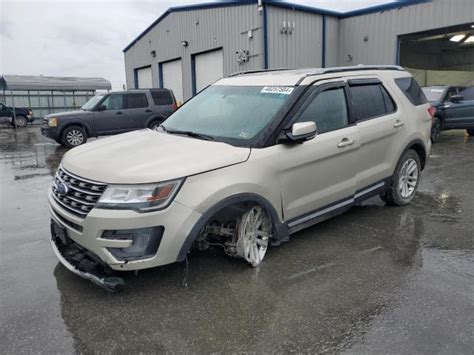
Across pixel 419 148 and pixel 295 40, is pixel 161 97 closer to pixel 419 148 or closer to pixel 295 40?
pixel 295 40

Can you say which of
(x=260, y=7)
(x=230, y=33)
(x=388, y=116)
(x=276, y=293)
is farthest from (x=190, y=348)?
(x=230, y=33)

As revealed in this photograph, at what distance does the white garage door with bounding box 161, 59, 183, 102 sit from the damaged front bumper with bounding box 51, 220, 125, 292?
18.3 m

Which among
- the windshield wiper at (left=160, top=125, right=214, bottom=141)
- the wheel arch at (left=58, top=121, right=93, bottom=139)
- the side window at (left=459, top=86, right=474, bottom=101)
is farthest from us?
the wheel arch at (left=58, top=121, right=93, bottom=139)

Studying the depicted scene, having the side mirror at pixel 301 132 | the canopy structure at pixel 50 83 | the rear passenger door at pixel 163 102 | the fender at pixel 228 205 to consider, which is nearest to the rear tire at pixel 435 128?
the rear passenger door at pixel 163 102

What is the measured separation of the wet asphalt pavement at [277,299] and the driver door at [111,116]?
28.5 ft

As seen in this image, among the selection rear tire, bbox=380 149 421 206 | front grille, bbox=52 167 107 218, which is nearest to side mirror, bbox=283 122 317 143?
front grille, bbox=52 167 107 218

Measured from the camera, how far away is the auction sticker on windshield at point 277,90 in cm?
410

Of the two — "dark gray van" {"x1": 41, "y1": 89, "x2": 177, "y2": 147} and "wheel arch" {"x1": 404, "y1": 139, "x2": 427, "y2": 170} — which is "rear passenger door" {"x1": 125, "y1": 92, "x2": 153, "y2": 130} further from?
"wheel arch" {"x1": 404, "y1": 139, "x2": 427, "y2": 170}

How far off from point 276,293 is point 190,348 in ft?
3.14

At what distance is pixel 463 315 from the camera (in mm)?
3045

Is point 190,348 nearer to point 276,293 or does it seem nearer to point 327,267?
point 276,293

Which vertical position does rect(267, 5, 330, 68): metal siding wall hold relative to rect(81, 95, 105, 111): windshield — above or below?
above

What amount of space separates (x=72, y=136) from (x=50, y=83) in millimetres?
17313

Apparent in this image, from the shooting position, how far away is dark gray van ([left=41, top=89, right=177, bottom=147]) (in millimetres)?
13008
